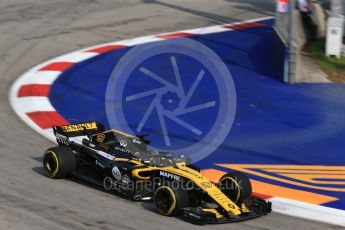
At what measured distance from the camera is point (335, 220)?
7.86m

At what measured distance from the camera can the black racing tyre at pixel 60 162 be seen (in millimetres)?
8578

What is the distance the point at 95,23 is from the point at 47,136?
8226 mm

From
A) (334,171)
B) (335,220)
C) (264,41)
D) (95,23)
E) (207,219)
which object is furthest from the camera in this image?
(95,23)

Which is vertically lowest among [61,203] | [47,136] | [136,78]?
[61,203]

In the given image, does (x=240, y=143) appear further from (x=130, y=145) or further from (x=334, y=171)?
(x=130, y=145)

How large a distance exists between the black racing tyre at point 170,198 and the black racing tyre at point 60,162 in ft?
4.64

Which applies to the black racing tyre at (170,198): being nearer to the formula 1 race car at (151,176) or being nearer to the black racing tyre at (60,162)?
the formula 1 race car at (151,176)

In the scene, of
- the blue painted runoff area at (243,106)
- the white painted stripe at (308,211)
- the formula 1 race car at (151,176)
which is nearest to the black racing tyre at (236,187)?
the formula 1 race car at (151,176)

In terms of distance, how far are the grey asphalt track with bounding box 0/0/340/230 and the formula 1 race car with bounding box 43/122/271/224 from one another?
0.14 meters

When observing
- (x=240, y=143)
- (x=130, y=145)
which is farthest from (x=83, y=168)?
(x=240, y=143)

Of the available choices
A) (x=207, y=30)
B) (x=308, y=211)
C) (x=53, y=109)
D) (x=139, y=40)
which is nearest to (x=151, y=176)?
(x=308, y=211)

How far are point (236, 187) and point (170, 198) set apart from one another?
850 mm

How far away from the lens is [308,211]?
8148 millimetres

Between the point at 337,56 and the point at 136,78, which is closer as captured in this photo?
the point at 136,78
